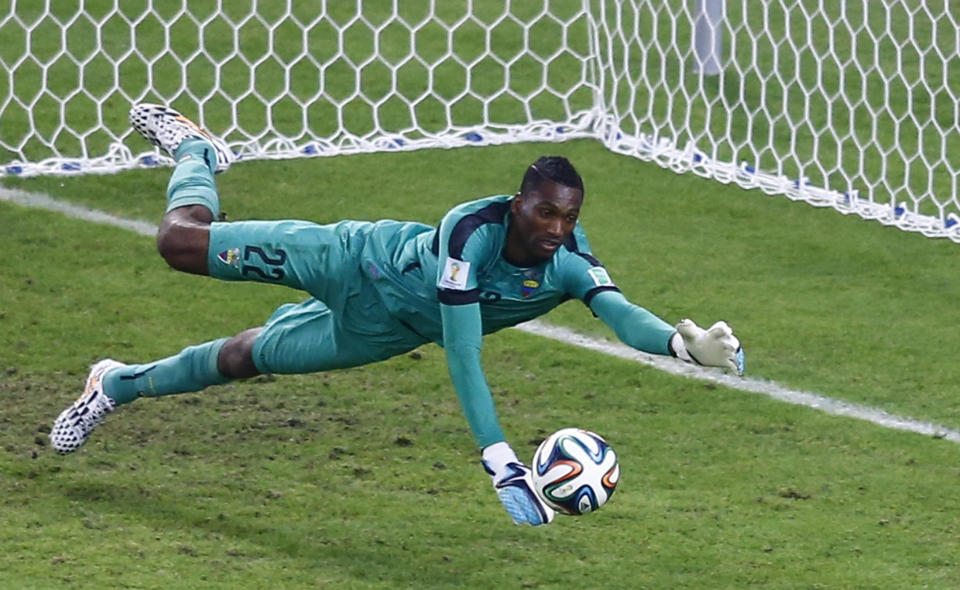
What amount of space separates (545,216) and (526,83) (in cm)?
637

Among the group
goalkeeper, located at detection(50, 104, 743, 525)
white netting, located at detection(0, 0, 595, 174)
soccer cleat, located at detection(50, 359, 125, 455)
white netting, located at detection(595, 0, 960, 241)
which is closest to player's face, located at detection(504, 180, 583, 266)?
goalkeeper, located at detection(50, 104, 743, 525)

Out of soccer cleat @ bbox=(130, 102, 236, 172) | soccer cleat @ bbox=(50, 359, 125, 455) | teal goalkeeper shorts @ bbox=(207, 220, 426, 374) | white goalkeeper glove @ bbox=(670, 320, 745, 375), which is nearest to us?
white goalkeeper glove @ bbox=(670, 320, 745, 375)

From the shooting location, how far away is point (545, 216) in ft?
19.3

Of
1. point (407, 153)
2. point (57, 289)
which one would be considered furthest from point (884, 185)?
point (57, 289)

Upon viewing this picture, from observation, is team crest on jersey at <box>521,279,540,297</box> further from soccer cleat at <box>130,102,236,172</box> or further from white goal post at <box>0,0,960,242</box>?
white goal post at <box>0,0,960,242</box>

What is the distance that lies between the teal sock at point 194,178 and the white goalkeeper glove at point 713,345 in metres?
2.09

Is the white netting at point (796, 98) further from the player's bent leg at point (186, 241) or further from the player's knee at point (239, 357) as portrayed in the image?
the player's bent leg at point (186, 241)

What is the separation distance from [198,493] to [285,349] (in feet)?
2.08

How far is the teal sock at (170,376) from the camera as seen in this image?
6.78 meters

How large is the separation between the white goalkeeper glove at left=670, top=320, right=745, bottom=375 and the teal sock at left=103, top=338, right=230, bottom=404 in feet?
6.91

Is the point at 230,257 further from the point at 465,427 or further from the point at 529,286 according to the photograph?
the point at 465,427

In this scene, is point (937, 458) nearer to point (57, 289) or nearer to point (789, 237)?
point (789, 237)

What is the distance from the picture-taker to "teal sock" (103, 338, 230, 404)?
678cm

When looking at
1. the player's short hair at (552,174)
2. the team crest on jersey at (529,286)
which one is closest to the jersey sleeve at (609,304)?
the team crest on jersey at (529,286)
